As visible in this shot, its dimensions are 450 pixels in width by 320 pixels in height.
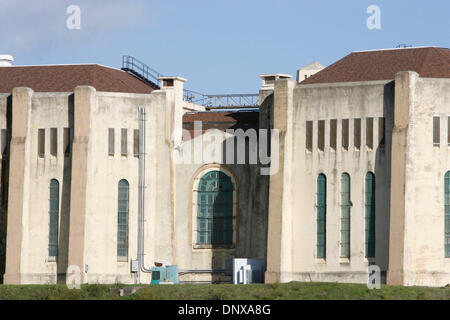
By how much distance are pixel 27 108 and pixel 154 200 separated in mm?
8607

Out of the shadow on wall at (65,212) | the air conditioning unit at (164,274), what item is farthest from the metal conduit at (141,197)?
the shadow on wall at (65,212)

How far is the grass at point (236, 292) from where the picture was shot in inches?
3118

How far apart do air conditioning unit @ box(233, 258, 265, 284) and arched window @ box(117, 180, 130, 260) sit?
6.19 m

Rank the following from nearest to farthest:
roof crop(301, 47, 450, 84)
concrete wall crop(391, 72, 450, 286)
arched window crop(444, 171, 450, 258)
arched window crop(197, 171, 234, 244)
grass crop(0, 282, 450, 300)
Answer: grass crop(0, 282, 450, 300), concrete wall crop(391, 72, 450, 286), arched window crop(444, 171, 450, 258), roof crop(301, 47, 450, 84), arched window crop(197, 171, 234, 244)

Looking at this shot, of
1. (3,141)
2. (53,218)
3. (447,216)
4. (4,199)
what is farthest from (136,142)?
(447,216)

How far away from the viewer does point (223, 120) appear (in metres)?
92.9

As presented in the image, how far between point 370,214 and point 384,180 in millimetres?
1946

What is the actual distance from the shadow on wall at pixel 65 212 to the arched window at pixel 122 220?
110 inches

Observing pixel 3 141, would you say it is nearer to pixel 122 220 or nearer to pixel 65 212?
pixel 65 212

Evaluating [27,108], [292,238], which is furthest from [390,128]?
[27,108]

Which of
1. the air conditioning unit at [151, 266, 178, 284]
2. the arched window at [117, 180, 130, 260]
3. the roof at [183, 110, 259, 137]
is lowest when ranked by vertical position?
the air conditioning unit at [151, 266, 178, 284]

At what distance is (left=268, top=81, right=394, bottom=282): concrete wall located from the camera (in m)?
85.3

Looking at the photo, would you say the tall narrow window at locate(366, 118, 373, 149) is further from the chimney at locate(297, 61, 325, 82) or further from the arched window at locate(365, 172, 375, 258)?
the chimney at locate(297, 61, 325, 82)

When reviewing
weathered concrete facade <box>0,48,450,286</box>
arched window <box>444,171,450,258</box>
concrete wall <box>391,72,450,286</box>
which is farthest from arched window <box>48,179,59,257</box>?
arched window <box>444,171,450,258</box>
